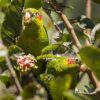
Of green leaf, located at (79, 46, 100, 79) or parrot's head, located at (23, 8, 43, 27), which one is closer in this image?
green leaf, located at (79, 46, 100, 79)

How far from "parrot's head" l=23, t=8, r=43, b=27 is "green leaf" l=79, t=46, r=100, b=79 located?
0.27 m

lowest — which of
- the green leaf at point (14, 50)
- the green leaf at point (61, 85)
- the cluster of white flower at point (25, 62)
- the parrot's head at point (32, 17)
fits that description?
the cluster of white flower at point (25, 62)

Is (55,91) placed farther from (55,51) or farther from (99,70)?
(55,51)

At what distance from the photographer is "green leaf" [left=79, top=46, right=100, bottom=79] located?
1.80 ft

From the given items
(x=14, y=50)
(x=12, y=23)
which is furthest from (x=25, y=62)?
(x=12, y=23)

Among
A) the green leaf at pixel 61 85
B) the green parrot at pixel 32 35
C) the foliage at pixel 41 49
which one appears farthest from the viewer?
the green parrot at pixel 32 35

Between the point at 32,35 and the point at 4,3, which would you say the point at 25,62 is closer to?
the point at 32,35

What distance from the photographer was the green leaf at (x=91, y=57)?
0.55 metres

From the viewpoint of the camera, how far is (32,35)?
82 centimetres

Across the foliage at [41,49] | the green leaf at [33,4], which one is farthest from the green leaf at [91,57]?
the green leaf at [33,4]

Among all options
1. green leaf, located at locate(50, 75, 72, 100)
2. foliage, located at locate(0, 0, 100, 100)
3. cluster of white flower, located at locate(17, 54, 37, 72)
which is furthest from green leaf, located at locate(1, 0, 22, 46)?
green leaf, located at locate(50, 75, 72, 100)

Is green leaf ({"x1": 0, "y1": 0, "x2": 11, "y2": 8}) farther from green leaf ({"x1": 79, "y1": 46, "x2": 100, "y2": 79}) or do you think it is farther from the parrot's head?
green leaf ({"x1": 79, "y1": 46, "x2": 100, "y2": 79})

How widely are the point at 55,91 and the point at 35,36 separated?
0.91 feet

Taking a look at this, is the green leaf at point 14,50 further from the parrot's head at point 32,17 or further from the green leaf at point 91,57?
the green leaf at point 91,57
